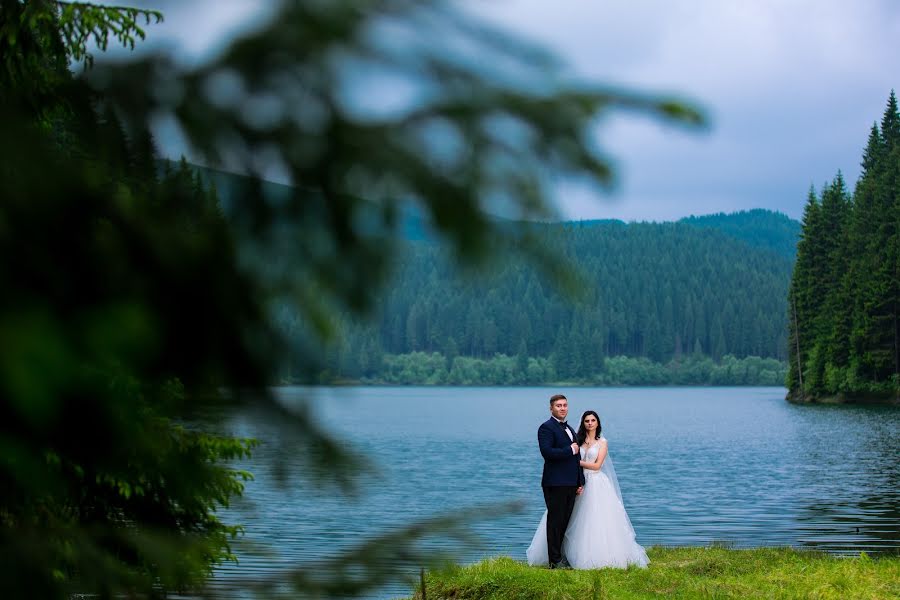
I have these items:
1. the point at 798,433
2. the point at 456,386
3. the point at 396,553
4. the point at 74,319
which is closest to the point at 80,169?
the point at 74,319

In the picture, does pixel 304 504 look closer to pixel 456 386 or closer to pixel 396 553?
pixel 396 553

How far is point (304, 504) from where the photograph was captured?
29.5 metres

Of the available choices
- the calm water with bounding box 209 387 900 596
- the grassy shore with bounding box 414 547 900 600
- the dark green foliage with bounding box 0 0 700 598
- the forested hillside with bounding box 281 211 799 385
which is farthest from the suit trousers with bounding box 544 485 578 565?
the forested hillside with bounding box 281 211 799 385

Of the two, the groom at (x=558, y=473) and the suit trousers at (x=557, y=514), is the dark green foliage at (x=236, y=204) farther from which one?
the suit trousers at (x=557, y=514)

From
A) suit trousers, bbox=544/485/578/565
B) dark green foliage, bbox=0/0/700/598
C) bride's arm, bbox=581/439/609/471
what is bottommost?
suit trousers, bbox=544/485/578/565

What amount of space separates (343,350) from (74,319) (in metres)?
0.49

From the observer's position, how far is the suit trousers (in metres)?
13.0

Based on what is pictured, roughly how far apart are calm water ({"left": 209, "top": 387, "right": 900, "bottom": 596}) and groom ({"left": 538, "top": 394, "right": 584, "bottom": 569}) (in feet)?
4.07

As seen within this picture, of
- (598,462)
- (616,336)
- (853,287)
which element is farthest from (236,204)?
(616,336)

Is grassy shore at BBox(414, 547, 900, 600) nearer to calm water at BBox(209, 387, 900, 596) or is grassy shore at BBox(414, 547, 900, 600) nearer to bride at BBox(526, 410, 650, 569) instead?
bride at BBox(526, 410, 650, 569)

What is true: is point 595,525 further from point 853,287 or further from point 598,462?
point 853,287

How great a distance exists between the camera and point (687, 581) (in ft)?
37.9

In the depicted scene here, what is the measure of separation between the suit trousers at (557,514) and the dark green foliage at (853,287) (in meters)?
67.2

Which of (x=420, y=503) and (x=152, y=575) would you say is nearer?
(x=152, y=575)
